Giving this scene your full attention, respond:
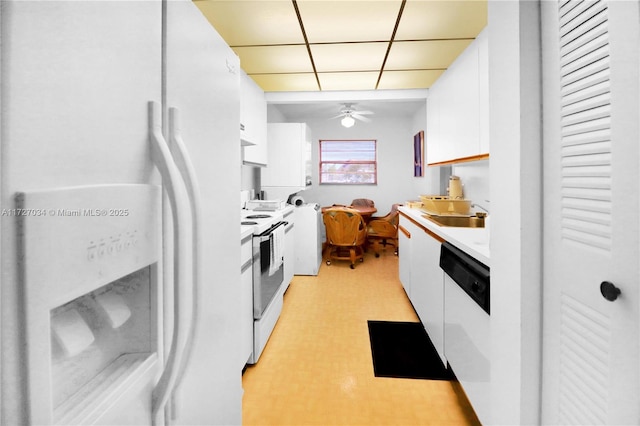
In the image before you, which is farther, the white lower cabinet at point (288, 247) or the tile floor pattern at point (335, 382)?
the white lower cabinet at point (288, 247)

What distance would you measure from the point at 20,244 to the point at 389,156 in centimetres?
593

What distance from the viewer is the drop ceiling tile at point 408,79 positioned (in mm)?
3369

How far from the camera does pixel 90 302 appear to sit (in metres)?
0.60

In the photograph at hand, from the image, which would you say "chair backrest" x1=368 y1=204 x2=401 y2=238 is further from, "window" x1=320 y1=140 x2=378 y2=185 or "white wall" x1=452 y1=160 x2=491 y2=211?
"white wall" x1=452 y1=160 x2=491 y2=211

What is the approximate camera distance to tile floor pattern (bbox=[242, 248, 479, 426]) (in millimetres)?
1677

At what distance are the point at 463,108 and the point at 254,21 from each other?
169 cm

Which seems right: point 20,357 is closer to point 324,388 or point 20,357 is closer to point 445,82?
point 324,388

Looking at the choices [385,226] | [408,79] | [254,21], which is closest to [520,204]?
[254,21]

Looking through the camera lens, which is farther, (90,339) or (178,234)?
(178,234)

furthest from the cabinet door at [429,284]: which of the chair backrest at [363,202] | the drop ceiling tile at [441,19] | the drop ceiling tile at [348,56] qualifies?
the chair backrest at [363,202]

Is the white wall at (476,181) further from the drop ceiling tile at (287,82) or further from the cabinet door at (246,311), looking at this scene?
the cabinet door at (246,311)

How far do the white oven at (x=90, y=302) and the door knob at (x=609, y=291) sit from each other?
39.8 inches

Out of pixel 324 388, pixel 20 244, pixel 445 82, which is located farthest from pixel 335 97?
pixel 20 244

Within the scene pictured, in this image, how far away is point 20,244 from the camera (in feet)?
1.36
